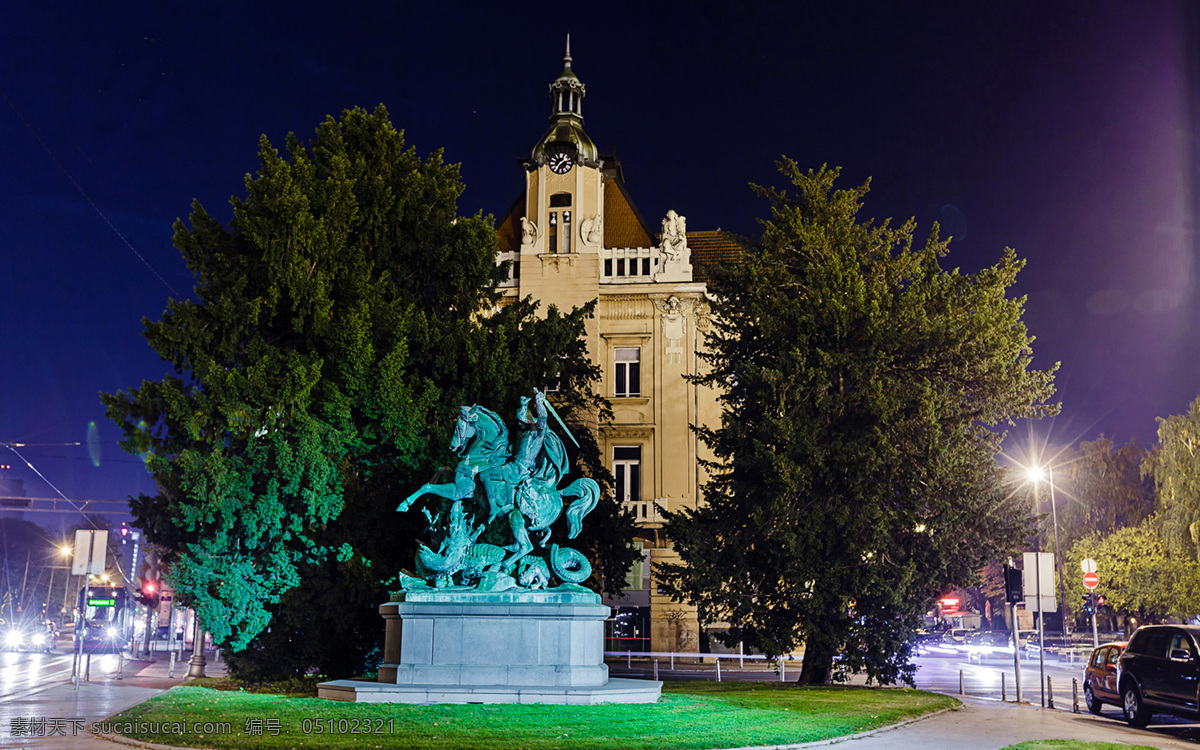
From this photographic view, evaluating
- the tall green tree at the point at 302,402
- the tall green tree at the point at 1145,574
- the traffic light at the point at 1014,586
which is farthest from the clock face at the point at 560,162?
the tall green tree at the point at 1145,574

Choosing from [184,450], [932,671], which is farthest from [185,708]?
[932,671]

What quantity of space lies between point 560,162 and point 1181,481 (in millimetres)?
33596

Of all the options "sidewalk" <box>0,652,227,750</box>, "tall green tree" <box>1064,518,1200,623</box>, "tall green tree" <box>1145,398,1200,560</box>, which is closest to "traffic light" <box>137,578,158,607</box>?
"sidewalk" <box>0,652,227,750</box>

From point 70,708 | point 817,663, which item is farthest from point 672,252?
point 70,708

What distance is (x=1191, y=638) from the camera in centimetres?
1862

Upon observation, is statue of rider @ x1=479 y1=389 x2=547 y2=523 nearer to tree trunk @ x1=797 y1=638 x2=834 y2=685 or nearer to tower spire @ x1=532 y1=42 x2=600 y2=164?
tree trunk @ x1=797 y1=638 x2=834 y2=685

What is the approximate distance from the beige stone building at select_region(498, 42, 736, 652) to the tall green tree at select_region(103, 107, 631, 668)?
13863 mm

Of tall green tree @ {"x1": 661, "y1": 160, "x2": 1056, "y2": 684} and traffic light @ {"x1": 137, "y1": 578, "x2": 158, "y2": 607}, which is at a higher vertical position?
tall green tree @ {"x1": 661, "y1": 160, "x2": 1056, "y2": 684}

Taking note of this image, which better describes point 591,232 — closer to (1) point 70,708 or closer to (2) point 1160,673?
(2) point 1160,673

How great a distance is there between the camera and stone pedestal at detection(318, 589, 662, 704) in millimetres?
17734

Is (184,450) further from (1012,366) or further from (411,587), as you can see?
(1012,366)

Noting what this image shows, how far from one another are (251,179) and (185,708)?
14338 millimetres

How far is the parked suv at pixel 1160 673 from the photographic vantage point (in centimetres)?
1811

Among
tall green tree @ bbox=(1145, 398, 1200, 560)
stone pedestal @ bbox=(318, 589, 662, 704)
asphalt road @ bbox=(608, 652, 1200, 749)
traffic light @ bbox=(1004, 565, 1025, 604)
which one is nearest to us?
asphalt road @ bbox=(608, 652, 1200, 749)
